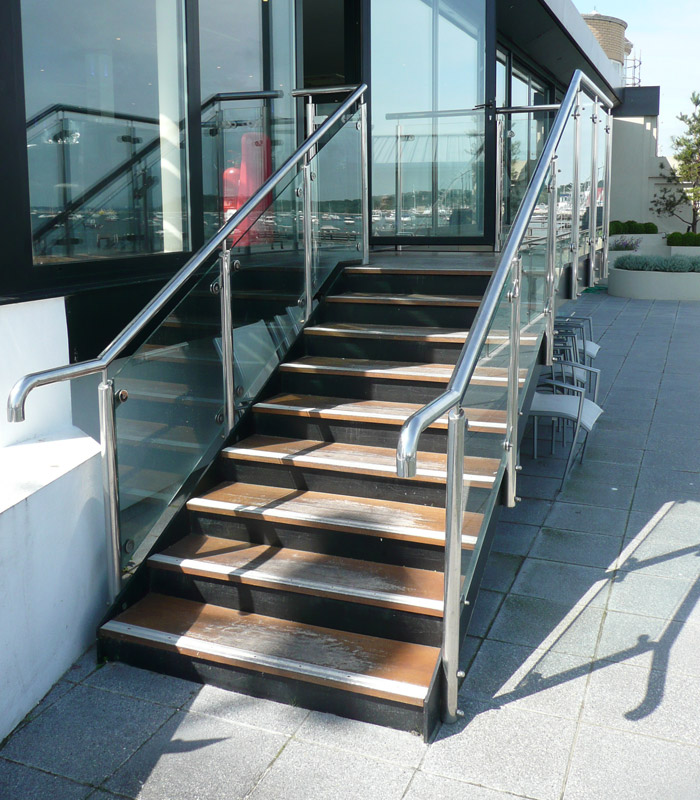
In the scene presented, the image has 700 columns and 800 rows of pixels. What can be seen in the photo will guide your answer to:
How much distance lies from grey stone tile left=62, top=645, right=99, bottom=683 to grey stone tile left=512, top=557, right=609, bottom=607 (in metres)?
1.90

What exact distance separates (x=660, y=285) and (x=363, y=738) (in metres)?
13.6

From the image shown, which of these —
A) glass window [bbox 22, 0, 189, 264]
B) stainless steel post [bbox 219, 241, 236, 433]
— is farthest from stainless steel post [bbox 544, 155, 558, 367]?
glass window [bbox 22, 0, 189, 264]

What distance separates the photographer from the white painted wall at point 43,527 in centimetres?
290

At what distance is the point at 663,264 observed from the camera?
1473 centimetres

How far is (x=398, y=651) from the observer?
307 cm

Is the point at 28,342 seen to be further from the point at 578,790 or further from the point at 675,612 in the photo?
the point at 675,612

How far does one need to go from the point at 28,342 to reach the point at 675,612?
3.09m

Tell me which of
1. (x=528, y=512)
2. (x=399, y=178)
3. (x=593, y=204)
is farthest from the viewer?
(x=399, y=178)

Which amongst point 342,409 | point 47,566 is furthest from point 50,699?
point 342,409

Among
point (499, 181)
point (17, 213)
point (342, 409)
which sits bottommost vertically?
point (342, 409)

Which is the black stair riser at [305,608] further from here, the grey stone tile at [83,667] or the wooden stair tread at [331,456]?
the wooden stair tread at [331,456]

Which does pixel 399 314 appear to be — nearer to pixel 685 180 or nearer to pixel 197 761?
pixel 197 761

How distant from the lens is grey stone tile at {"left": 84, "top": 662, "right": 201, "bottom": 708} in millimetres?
3066

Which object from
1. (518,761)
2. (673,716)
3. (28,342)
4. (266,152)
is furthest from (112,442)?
(266,152)
